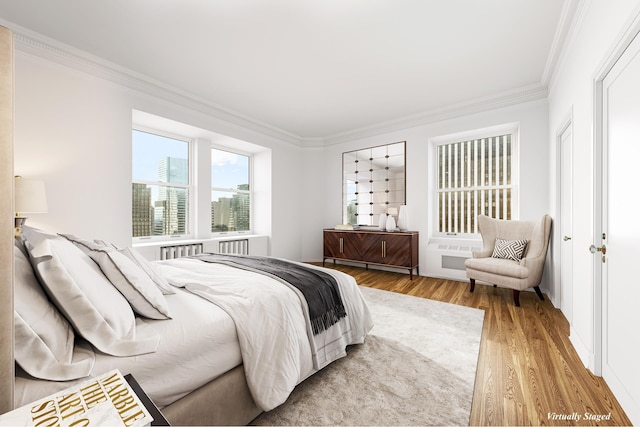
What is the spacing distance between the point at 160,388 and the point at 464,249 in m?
4.30

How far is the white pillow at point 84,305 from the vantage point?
1.01m

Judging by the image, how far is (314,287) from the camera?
1.84 metres

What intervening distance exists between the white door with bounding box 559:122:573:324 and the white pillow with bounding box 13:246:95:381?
11.3 feet

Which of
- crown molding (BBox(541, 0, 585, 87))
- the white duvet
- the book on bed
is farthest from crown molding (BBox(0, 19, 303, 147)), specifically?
crown molding (BBox(541, 0, 585, 87))

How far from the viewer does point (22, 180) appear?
2.29 m

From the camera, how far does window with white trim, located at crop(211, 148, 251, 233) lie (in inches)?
193

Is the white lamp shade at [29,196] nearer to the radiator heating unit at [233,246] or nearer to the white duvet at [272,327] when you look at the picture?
the white duvet at [272,327]

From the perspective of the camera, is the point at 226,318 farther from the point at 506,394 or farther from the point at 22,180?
the point at 22,180

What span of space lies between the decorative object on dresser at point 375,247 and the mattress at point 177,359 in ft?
11.5

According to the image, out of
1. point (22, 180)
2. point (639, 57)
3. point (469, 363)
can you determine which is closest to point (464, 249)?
point (469, 363)

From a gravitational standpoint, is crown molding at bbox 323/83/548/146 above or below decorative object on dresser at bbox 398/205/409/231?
above

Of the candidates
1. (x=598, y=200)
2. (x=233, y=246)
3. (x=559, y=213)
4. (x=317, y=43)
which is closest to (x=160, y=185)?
(x=233, y=246)

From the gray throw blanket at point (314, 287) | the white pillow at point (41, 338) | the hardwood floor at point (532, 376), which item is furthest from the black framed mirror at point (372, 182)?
the white pillow at point (41, 338)

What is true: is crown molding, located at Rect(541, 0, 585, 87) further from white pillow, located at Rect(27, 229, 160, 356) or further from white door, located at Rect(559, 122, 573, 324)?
white pillow, located at Rect(27, 229, 160, 356)
